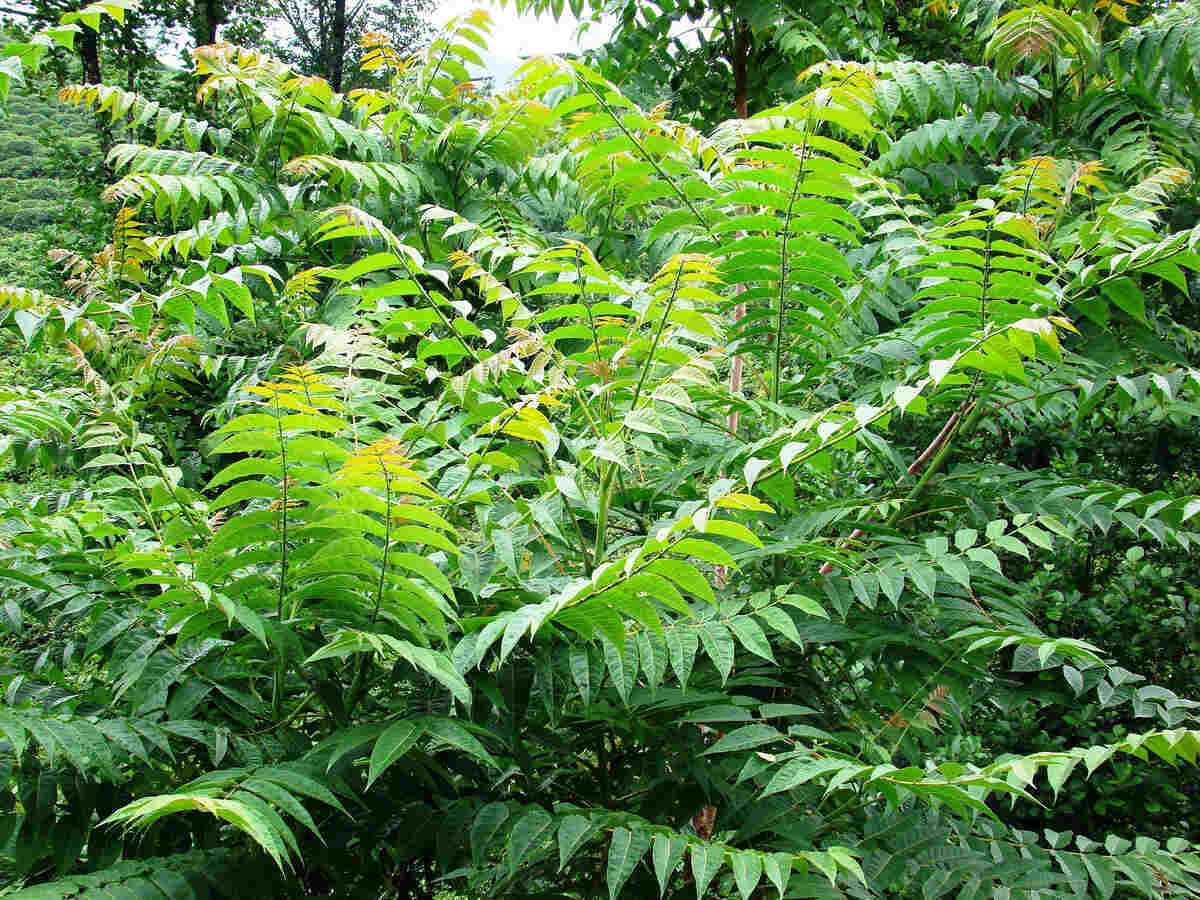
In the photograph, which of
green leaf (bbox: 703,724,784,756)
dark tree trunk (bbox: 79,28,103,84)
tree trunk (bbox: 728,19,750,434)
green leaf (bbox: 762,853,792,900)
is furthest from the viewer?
dark tree trunk (bbox: 79,28,103,84)

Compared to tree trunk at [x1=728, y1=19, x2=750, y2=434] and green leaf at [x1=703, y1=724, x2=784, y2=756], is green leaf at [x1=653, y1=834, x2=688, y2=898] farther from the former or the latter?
tree trunk at [x1=728, y1=19, x2=750, y2=434]

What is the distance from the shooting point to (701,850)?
56.9 inches

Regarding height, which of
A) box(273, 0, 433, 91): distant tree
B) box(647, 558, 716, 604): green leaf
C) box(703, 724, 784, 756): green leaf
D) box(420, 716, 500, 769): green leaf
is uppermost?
box(273, 0, 433, 91): distant tree

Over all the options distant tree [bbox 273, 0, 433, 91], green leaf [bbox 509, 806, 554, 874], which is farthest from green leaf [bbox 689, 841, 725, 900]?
distant tree [bbox 273, 0, 433, 91]

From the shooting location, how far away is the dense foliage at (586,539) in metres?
1.54

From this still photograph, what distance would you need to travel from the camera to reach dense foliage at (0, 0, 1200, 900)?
1.54 meters

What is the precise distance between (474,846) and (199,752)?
0.65 meters

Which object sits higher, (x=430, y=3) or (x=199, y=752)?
(x=430, y=3)

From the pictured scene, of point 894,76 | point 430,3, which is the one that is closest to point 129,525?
point 894,76

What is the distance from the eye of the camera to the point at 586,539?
2314 mm

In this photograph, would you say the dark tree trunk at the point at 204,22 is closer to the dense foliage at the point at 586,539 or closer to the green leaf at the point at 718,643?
the dense foliage at the point at 586,539

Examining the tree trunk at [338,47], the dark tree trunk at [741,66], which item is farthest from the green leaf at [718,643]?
the tree trunk at [338,47]

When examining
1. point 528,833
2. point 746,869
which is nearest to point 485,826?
point 528,833

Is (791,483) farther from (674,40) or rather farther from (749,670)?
(674,40)
